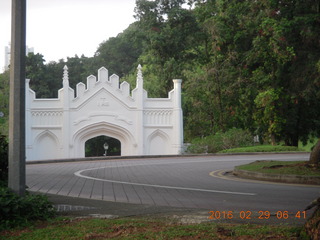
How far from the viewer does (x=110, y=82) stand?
3844 centimetres

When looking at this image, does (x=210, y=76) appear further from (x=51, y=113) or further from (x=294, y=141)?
(x=51, y=113)

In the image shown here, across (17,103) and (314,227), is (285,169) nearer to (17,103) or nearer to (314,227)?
(17,103)

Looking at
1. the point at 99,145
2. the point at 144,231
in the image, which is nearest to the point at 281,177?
the point at 144,231

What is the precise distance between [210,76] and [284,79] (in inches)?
446

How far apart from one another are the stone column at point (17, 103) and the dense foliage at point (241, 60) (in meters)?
16.4

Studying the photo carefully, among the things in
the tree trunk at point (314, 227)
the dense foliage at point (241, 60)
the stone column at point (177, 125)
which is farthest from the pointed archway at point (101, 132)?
the tree trunk at point (314, 227)

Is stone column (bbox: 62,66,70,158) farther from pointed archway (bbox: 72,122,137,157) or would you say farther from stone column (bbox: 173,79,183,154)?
stone column (bbox: 173,79,183,154)

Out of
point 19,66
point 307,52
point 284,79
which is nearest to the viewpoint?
point 19,66

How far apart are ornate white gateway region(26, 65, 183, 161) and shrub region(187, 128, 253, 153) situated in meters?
1.65

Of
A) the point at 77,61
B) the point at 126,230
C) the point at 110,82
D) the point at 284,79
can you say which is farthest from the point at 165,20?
the point at 126,230

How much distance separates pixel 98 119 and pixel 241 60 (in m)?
11.7

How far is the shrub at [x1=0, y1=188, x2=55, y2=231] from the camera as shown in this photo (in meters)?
7.22

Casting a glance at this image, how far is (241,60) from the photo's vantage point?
3434 cm
